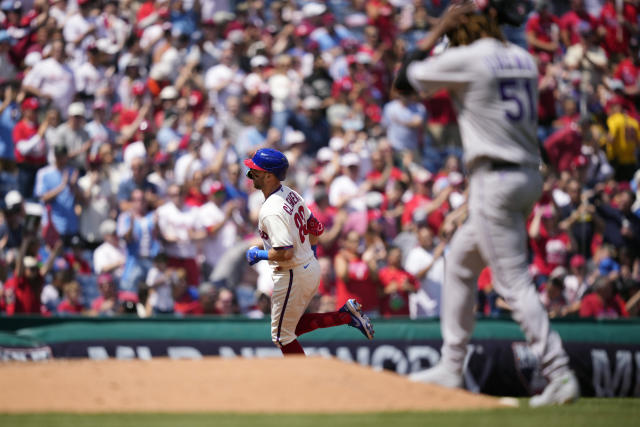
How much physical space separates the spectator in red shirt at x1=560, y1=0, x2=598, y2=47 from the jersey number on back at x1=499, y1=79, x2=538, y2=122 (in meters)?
11.0

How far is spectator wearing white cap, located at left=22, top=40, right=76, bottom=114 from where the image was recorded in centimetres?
1507

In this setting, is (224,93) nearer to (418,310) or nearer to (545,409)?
(418,310)

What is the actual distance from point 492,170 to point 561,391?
1.43 metres

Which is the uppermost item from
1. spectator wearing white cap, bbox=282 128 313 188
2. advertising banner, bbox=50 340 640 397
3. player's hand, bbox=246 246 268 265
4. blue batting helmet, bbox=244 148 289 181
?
blue batting helmet, bbox=244 148 289 181

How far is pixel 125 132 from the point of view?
14.9 meters

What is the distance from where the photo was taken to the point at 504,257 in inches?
254

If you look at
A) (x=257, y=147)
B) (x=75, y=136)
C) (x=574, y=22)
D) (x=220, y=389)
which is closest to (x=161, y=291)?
(x=257, y=147)

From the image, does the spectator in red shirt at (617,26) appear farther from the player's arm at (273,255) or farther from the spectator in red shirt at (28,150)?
the player's arm at (273,255)

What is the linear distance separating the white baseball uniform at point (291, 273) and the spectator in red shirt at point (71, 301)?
4.94 m

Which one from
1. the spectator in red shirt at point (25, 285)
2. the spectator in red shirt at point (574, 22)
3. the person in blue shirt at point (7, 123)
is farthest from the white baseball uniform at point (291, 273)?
the spectator in red shirt at point (574, 22)

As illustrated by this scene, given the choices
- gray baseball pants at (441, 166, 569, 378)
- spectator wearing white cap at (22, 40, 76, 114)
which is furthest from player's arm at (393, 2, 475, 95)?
spectator wearing white cap at (22, 40, 76, 114)

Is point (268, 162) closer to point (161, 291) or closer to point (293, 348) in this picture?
point (293, 348)

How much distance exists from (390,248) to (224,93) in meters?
4.21

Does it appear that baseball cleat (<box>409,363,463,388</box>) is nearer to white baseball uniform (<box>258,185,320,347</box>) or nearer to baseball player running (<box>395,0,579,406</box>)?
baseball player running (<box>395,0,579,406</box>)
